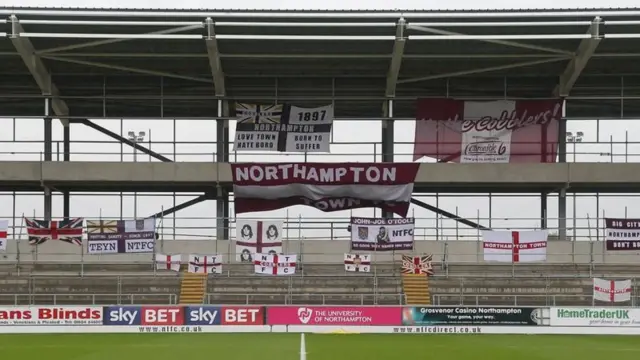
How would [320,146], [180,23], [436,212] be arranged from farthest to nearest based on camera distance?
[436,212] < [320,146] < [180,23]

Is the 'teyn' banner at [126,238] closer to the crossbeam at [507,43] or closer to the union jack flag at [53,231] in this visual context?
the union jack flag at [53,231]

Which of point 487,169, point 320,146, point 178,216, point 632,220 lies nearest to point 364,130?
point 320,146

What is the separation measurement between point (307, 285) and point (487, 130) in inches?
407

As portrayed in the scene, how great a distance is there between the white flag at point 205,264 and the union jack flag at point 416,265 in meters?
7.52

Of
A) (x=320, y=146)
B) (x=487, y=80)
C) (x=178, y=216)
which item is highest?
(x=487, y=80)

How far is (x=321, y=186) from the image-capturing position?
3344 cm

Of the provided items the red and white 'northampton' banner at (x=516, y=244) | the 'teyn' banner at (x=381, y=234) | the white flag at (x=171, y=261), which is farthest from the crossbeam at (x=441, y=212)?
the white flag at (x=171, y=261)

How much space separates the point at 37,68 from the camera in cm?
3275

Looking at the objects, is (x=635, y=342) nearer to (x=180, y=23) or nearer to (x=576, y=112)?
(x=576, y=112)

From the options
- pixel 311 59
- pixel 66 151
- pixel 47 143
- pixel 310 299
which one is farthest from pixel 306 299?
pixel 66 151

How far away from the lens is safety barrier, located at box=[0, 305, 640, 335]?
27719 millimetres

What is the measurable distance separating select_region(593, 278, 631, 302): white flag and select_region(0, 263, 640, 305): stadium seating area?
1.54 metres

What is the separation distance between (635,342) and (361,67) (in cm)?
1588

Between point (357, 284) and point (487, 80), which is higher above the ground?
point (487, 80)
